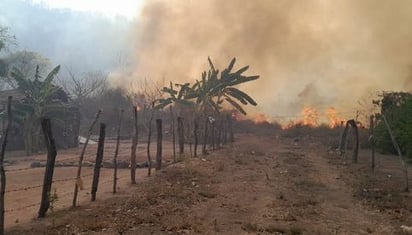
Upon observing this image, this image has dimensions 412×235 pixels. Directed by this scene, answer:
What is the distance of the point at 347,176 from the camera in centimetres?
1502

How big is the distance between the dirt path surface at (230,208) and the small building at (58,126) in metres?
13.7

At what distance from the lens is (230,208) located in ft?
32.7

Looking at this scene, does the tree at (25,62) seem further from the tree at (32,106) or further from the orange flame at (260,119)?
the orange flame at (260,119)

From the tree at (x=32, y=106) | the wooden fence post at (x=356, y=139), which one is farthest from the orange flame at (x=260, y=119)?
the wooden fence post at (x=356, y=139)

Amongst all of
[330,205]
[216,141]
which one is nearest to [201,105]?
[216,141]

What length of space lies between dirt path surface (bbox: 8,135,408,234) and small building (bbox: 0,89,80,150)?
1371cm

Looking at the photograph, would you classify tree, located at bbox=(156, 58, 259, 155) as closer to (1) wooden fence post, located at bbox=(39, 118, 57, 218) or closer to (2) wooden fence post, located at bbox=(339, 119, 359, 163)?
(2) wooden fence post, located at bbox=(339, 119, 359, 163)

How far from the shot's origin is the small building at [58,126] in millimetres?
26594

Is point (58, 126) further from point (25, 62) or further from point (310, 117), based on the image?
point (310, 117)

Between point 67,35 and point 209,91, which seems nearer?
point 209,91

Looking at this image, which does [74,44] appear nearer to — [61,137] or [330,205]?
[61,137]

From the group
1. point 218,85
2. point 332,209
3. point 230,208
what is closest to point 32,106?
point 218,85

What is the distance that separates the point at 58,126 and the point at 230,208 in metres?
20.5

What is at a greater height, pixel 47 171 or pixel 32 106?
pixel 32 106
